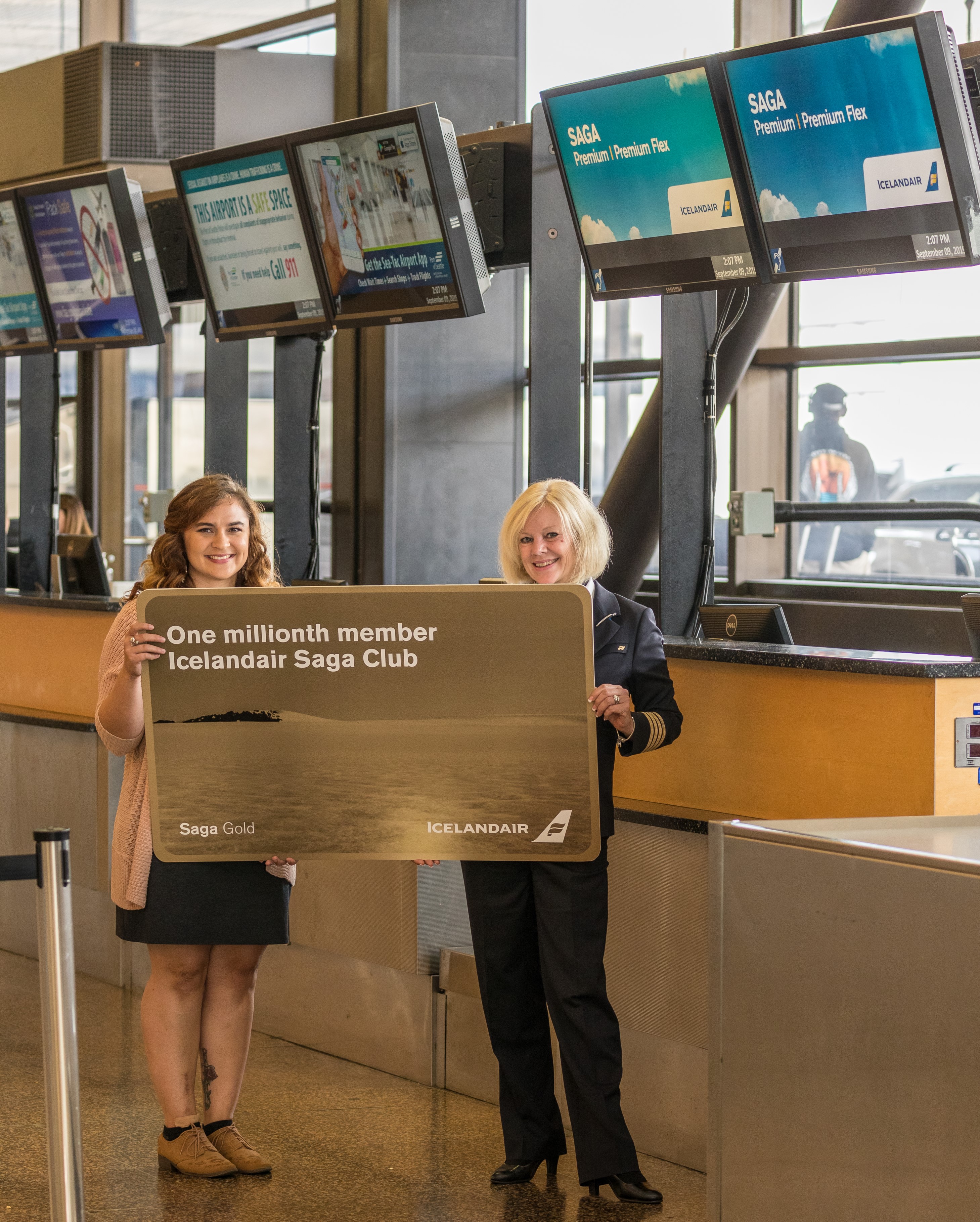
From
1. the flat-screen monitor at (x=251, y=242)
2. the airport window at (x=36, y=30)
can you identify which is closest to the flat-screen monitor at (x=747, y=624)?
the flat-screen monitor at (x=251, y=242)

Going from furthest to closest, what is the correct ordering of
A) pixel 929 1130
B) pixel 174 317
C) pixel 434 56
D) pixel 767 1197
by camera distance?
pixel 174 317
pixel 434 56
pixel 767 1197
pixel 929 1130

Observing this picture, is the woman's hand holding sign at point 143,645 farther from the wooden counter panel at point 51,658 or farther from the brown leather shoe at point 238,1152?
the wooden counter panel at point 51,658

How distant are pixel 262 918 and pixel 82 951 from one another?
7.28 ft

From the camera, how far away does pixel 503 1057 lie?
3.19 meters

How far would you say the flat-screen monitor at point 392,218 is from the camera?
4566 mm

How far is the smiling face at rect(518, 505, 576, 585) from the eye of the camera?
311 cm

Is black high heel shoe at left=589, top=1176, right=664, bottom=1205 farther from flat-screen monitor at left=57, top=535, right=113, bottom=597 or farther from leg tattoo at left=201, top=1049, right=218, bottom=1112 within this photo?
flat-screen monitor at left=57, top=535, right=113, bottom=597

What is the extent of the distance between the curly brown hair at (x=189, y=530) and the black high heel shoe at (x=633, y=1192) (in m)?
1.49

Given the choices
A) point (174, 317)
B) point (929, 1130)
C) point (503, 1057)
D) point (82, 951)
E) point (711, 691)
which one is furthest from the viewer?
point (174, 317)

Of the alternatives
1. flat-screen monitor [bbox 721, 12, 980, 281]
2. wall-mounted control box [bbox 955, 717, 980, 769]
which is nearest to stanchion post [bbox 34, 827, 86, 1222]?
wall-mounted control box [bbox 955, 717, 980, 769]

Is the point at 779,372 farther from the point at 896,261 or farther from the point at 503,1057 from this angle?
the point at 503,1057

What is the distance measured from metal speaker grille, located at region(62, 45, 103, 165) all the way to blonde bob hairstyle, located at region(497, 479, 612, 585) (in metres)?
7.05

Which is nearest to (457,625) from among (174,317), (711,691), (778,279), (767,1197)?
(711,691)

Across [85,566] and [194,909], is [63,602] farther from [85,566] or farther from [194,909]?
[194,909]
